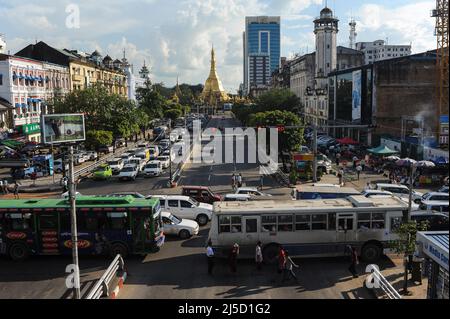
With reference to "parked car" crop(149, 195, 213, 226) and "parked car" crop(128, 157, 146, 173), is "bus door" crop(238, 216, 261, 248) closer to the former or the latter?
"parked car" crop(149, 195, 213, 226)

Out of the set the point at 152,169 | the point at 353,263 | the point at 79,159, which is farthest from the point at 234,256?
the point at 79,159

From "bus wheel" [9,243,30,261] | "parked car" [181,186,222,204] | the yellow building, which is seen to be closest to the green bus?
"bus wheel" [9,243,30,261]

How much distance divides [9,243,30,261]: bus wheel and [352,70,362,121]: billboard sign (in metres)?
51.0

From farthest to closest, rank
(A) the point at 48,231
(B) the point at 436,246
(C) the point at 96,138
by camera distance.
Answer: (C) the point at 96,138 < (A) the point at 48,231 < (B) the point at 436,246

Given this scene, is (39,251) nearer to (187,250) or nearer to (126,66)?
(187,250)

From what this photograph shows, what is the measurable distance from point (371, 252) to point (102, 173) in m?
26.5

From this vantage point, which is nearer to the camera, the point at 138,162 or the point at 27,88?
the point at 138,162

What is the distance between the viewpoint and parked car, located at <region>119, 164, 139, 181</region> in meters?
39.9

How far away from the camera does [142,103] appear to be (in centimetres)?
9131

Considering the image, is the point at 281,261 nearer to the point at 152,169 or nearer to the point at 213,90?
the point at 152,169

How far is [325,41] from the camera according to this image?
84750 millimetres

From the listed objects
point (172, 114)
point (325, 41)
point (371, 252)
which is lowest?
point (371, 252)

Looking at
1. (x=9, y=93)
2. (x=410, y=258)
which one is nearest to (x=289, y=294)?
(x=410, y=258)

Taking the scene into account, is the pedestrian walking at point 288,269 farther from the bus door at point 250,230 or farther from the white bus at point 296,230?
the bus door at point 250,230
